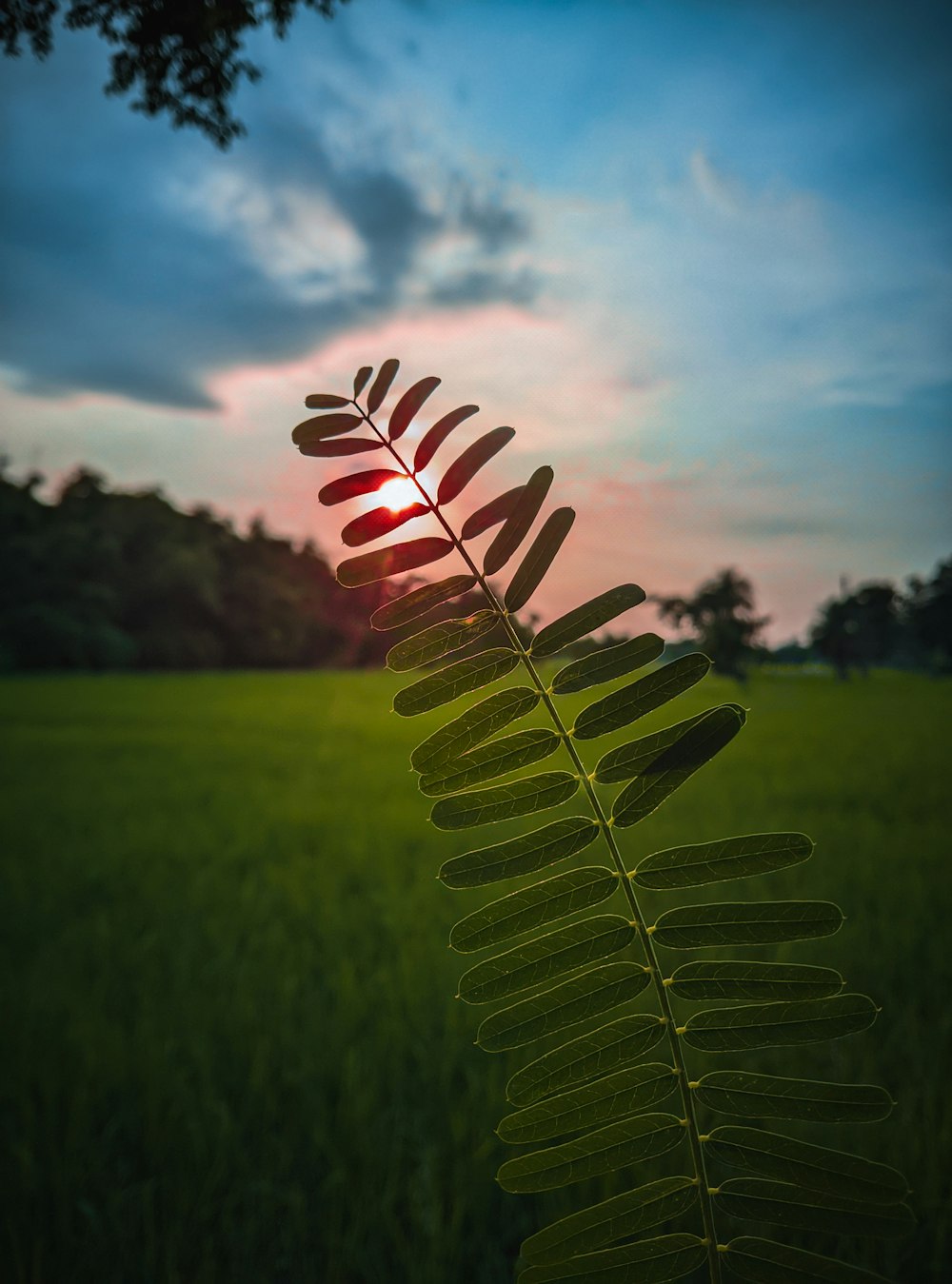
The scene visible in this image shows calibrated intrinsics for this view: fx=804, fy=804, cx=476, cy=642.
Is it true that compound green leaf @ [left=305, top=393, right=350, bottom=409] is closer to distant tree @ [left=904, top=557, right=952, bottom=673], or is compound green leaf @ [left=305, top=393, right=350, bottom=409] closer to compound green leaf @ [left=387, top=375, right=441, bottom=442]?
compound green leaf @ [left=387, top=375, right=441, bottom=442]

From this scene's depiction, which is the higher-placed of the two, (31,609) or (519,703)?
(31,609)

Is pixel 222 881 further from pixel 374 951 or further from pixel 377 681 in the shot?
pixel 377 681

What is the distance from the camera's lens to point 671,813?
23.5ft

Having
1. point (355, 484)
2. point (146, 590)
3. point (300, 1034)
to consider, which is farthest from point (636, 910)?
point (146, 590)

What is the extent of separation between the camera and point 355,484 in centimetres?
46

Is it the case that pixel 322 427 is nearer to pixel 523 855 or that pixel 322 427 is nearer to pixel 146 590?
pixel 523 855

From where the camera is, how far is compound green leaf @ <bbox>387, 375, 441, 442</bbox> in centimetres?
47

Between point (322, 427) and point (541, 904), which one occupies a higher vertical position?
point (322, 427)

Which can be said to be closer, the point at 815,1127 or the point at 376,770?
the point at 815,1127

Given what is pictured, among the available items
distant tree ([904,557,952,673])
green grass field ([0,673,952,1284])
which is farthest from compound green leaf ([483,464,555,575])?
distant tree ([904,557,952,673])

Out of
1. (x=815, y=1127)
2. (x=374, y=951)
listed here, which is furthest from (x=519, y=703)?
(x=374, y=951)

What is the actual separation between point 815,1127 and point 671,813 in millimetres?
4640

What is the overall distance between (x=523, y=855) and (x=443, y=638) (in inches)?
5.2

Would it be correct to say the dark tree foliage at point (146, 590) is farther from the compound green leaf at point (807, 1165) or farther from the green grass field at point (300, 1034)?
the compound green leaf at point (807, 1165)
